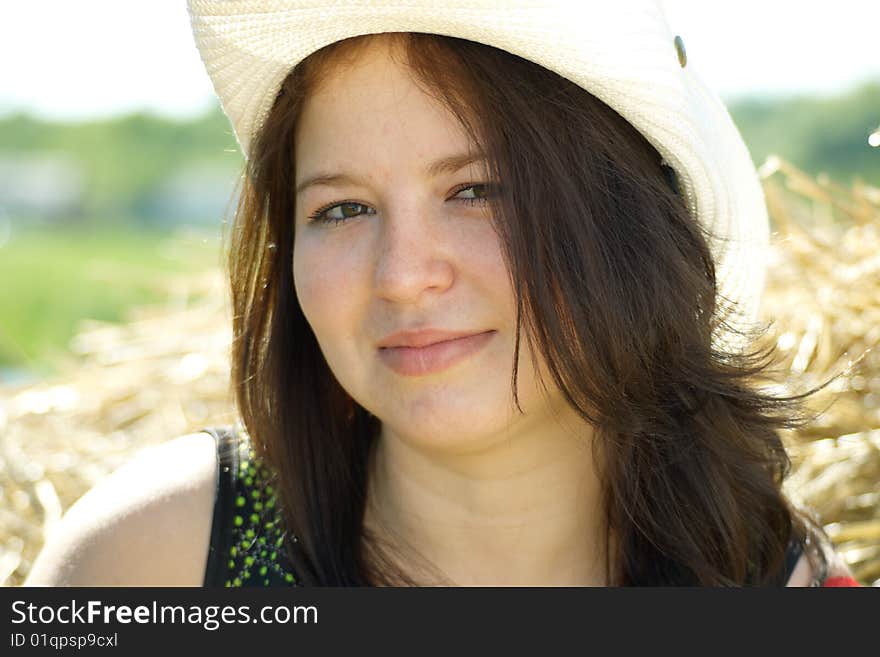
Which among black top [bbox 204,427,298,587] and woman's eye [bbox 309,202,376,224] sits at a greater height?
woman's eye [bbox 309,202,376,224]

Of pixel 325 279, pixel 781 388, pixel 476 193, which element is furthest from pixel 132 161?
pixel 476 193

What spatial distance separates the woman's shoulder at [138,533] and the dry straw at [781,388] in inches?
21.5

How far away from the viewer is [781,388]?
212cm

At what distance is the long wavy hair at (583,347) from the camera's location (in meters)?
1.60

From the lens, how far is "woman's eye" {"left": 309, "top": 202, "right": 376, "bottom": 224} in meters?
1.70

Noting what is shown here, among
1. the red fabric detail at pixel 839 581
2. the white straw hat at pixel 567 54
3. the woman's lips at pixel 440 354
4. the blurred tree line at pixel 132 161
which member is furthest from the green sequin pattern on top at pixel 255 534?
the blurred tree line at pixel 132 161

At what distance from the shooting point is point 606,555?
1.93 metres

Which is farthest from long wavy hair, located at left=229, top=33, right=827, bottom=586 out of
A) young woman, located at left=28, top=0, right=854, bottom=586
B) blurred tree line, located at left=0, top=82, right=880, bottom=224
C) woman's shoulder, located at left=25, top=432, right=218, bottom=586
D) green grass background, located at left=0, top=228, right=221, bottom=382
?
blurred tree line, located at left=0, top=82, right=880, bottom=224

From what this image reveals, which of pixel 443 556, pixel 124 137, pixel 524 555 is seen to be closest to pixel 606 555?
pixel 524 555

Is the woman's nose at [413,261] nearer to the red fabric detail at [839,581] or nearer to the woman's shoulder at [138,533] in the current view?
the woman's shoulder at [138,533]

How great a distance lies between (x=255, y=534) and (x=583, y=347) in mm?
651

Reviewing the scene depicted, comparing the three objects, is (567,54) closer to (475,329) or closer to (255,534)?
(475,329)

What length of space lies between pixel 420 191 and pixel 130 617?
0.73 meters

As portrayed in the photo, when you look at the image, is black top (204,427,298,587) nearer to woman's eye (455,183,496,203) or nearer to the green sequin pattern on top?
the green sequin pattern on top
